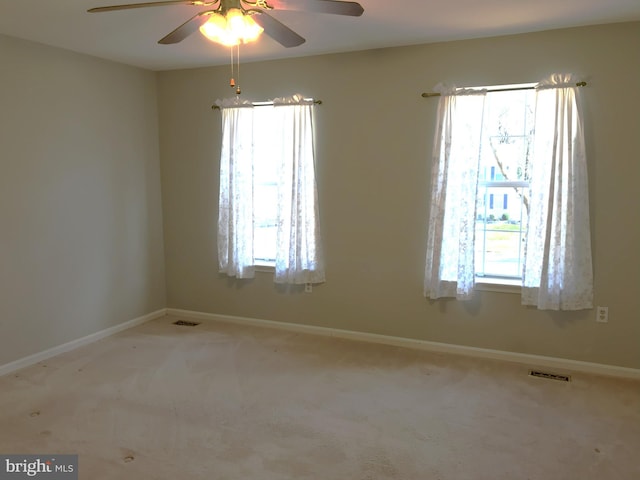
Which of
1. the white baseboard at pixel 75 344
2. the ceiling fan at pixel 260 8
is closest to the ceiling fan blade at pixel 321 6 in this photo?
the ceiling fan at pixel 260 8

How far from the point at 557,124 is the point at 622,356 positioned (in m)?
1.73

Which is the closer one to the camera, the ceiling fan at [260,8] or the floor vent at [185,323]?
the ceiling fan at [260,8]

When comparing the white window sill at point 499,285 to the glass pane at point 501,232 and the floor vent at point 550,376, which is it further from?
the floor vent at point 550,376

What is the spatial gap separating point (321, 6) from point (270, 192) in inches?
100

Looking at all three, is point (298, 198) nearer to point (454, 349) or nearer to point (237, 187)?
point (237, 187)

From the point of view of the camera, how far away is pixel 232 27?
239 cm

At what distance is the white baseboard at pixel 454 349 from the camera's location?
143 inches

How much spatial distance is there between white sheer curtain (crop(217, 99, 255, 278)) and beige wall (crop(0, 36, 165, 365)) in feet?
2.81

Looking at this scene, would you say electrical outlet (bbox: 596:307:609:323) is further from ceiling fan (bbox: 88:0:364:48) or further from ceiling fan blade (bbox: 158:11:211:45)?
ceiling fan blade (bbox: 158:11:211:45)

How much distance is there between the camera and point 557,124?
3490 mm

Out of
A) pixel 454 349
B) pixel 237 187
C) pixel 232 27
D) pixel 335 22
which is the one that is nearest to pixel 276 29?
pixel 232 27

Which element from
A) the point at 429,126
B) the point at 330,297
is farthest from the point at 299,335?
the point at 429,126

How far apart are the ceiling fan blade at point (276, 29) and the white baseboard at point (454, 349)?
8.45ft

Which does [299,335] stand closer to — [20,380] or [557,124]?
[20,380]
